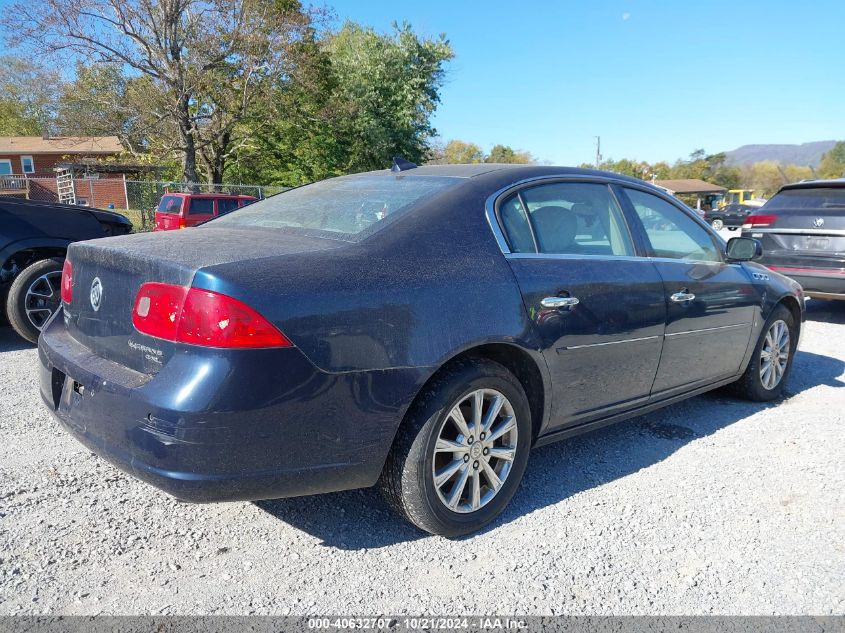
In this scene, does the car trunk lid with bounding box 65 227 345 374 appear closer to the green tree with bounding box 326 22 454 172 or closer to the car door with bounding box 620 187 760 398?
the car door with bounding box 620 187 760 398

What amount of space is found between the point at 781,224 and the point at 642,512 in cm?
624

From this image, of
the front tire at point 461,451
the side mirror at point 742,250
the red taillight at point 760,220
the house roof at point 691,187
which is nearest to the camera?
the front tire at point 461,451

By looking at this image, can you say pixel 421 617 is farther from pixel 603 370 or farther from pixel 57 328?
pixel 57 328

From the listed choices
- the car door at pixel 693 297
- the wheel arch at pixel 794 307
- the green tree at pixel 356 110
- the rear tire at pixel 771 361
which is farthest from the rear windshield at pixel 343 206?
the green tree at pixel 356 110

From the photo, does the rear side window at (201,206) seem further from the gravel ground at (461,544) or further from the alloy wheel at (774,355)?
the alloy wheel at (774,355)

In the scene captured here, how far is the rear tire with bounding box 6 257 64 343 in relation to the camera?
18.1 ft

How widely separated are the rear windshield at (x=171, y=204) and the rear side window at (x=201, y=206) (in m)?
0.40

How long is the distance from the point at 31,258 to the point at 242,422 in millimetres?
4768

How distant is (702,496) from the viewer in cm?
322

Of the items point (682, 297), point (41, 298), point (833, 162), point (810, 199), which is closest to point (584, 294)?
point (682, 297)

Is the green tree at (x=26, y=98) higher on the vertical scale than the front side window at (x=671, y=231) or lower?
higher

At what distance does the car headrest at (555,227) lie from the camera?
125 inches

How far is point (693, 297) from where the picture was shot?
12.4 ft

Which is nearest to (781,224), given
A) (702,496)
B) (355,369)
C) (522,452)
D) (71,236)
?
(702,496)
